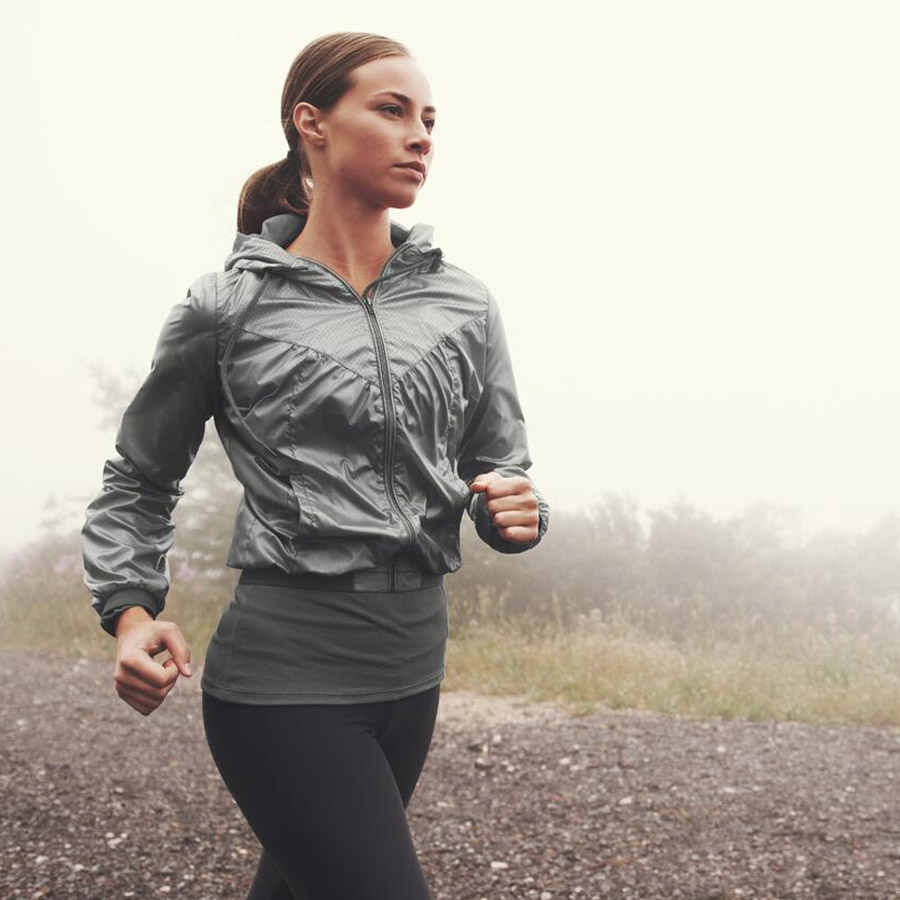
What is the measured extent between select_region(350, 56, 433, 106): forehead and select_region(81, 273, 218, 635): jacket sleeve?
1.33 ft

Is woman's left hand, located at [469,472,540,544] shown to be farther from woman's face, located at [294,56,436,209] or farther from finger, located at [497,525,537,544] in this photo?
woman's face, located at [294,56,436,209]

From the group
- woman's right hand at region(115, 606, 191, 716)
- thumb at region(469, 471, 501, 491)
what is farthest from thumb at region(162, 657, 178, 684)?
thumb at region(469, 471, 501, 491)

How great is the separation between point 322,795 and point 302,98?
1.13 metres

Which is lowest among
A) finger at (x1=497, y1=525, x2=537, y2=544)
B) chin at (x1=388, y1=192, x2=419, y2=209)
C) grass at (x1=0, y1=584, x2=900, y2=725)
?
grass at (x1=0, y1=584, x2=900, y2=725)

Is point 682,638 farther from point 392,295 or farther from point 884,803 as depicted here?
point 392,295

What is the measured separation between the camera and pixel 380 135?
1865 millimetres

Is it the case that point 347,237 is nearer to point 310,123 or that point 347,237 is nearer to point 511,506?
point 310,123

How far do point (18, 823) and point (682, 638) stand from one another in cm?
578

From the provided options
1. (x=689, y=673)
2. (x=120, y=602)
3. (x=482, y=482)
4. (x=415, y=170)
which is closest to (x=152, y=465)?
(x=120, y=602)

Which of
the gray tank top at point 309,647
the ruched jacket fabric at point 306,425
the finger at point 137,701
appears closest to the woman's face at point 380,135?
the ruched jacket fabric at point 306,425

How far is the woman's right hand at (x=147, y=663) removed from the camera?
166 centimetres

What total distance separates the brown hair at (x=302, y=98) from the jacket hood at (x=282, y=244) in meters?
0.05

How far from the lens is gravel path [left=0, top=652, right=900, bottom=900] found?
4.26 meters

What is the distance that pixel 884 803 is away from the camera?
16.8 ft
